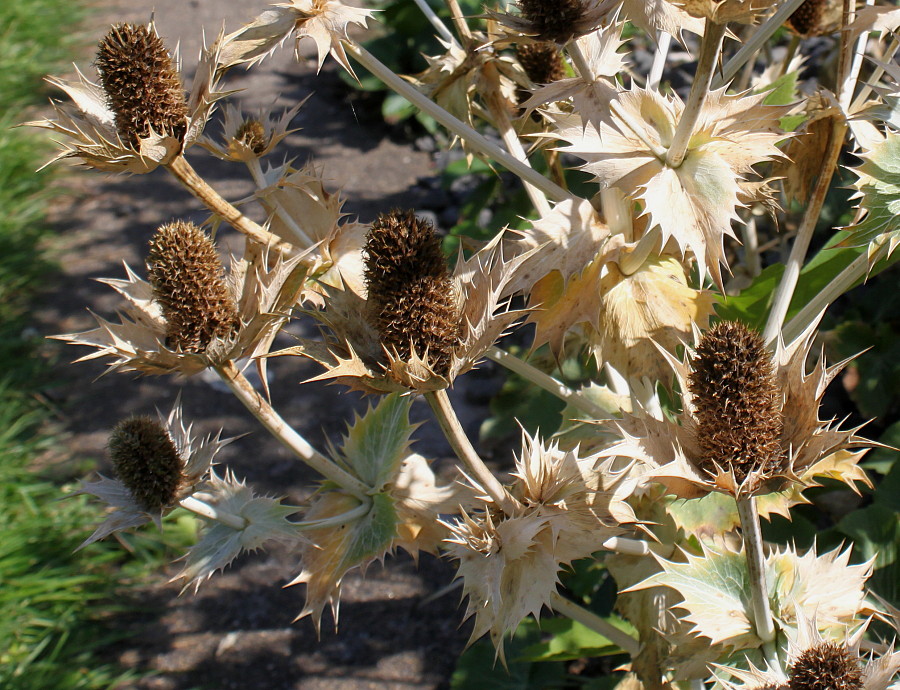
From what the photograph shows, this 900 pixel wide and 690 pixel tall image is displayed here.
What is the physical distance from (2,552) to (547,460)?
6.80ft

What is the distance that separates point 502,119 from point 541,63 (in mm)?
153

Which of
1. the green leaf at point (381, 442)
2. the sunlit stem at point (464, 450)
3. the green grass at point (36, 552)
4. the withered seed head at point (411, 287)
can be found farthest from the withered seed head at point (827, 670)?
the green grass at point (36, 552)

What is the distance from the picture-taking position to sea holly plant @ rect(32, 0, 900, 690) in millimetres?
1001

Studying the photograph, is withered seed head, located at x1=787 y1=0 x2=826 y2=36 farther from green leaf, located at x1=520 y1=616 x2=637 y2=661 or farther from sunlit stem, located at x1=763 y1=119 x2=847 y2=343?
green leaf, located at x1=520 y1=616 x2=637 y2=661

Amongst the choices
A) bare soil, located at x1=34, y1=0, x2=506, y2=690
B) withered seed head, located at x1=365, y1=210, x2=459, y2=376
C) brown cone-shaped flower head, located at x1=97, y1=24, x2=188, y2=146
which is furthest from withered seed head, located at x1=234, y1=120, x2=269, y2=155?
withered seed head, located at x1=365, y1=210, x2=459, y2=376

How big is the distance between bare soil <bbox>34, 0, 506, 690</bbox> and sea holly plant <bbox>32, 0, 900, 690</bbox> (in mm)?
176

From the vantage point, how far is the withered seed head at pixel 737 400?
3.11 feet

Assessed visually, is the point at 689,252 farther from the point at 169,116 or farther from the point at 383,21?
the point at 383,21

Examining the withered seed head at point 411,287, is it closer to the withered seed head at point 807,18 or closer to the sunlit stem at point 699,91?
the sunlit stem at point 699,91

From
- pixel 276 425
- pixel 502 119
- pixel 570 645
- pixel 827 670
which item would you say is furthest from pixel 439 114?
pixel 570 645

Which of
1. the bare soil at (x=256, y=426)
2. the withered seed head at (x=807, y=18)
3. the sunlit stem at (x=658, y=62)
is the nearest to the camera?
the sunlit stem at (x=658, y=62)

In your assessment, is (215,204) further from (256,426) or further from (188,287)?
(256,426)

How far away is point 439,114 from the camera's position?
3.82 feet

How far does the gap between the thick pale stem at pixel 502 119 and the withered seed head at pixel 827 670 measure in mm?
830
